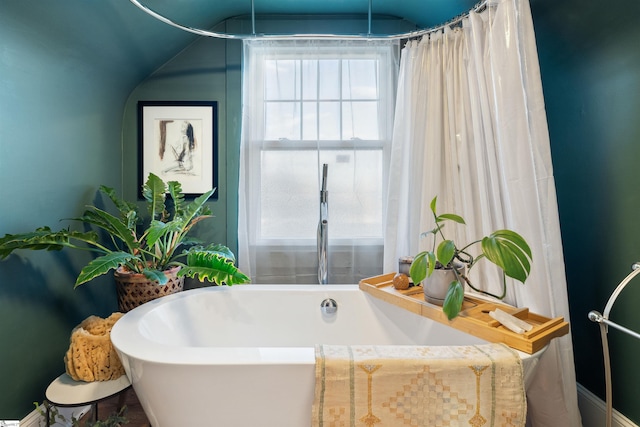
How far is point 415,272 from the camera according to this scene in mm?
1085

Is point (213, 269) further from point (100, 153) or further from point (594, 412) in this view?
point (594, 412)

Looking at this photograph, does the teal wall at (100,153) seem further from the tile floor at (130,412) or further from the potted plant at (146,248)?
the tile floor at (130,412)

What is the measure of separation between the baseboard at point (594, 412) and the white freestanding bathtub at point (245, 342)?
67cm

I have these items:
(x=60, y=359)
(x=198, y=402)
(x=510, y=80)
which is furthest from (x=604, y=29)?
(x=60, y=359)

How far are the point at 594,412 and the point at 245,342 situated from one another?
1.59 m

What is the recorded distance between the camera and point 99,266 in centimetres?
119

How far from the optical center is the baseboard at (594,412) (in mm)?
1178

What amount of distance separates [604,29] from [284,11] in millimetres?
1675

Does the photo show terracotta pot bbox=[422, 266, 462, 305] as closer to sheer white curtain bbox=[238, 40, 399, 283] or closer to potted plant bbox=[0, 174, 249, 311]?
sheer white curtain bbox=[238, 40, 399, 283]

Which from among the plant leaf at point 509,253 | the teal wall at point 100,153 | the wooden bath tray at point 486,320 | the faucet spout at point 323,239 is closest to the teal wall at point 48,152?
the teal wall at point 100,153

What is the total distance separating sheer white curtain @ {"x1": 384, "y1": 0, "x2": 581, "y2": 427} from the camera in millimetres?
1162

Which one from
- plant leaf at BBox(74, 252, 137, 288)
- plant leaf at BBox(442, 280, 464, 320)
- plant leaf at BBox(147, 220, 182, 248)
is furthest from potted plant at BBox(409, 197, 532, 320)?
plant leaf at BBox(74, 252, 137, 288)

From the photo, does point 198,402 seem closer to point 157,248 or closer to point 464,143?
point 157,248

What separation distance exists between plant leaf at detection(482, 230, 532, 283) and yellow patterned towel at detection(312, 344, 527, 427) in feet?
0.96
